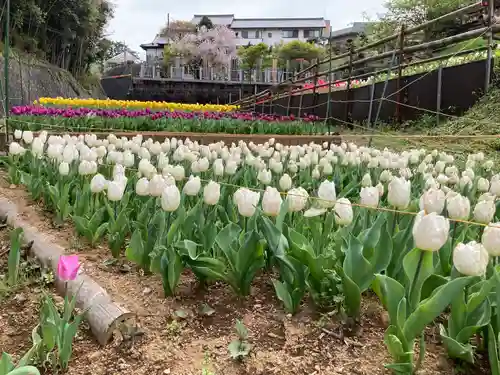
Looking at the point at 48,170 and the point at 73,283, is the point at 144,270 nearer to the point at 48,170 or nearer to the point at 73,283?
the point at 73,283

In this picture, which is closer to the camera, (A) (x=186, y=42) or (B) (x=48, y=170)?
(B) (x=48, y=170)

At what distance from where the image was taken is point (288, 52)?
34875 millimetres

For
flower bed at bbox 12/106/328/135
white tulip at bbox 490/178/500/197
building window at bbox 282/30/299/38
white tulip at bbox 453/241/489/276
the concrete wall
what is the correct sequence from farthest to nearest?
building window at bbox 282/30/299/38 < the concrete wall < flower bed at bbox 12/106/328/135 < white tulip at bbox 490/178/500/197 < white tulip at bbox 453/241/489/276

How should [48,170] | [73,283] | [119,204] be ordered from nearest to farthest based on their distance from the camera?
[73,283] → [119,204] → [48,170]

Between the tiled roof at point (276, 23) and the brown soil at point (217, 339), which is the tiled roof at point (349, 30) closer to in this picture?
the tiled roof at point (276, 23)

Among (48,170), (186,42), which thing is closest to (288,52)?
(186,42)

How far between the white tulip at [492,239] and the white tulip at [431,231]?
0.15 metres

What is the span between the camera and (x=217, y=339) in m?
1.53

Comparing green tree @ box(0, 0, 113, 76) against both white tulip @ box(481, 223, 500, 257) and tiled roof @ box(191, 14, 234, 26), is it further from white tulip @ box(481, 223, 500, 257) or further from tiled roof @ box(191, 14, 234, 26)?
tiled roof @ box(191, 14, 234, 26)

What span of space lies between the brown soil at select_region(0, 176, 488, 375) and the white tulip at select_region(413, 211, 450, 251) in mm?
317

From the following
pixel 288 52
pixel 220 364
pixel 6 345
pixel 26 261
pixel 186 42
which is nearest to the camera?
pixel 220 364

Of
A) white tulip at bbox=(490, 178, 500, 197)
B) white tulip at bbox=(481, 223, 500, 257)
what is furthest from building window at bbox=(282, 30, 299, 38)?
white tulip at bbox=(481, 223, 500, 257)

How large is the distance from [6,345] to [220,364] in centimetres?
76

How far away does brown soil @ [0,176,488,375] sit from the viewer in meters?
1.37
